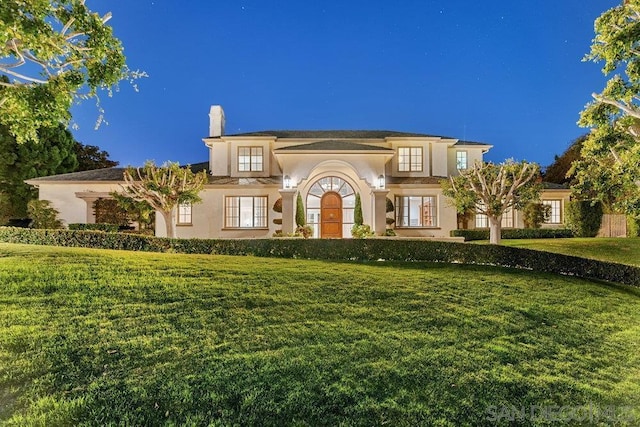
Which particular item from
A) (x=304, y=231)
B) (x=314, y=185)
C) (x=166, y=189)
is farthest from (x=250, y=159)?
(x=166, y=189)

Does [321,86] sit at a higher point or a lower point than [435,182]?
higher

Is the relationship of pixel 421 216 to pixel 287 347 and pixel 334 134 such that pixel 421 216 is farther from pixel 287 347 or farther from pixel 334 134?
pixel 287 347

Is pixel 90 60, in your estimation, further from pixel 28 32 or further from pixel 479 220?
pixel 479 220

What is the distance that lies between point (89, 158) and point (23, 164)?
873 cm

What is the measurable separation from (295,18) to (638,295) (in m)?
69.8

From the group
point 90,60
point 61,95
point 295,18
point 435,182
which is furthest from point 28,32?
point 295,18

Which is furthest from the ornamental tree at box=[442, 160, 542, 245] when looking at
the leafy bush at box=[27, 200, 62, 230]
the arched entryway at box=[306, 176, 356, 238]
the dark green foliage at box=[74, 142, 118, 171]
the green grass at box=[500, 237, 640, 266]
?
the dark green foliage at box=[74, 142, 118, 171]

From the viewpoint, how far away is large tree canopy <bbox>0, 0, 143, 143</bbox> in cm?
608

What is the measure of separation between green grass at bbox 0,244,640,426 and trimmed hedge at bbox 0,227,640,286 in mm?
2674

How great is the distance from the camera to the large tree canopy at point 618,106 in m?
8.52

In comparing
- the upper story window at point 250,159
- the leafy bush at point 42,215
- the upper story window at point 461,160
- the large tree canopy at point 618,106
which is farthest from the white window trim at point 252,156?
the large tree canopy at point 618,106

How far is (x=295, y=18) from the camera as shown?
67.1 m

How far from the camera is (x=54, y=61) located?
7.31 m

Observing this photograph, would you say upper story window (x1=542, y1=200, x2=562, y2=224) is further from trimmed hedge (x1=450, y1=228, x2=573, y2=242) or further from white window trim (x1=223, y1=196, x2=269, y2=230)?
white window trim (x1=223, y1=196, x2=269, y2=230)
